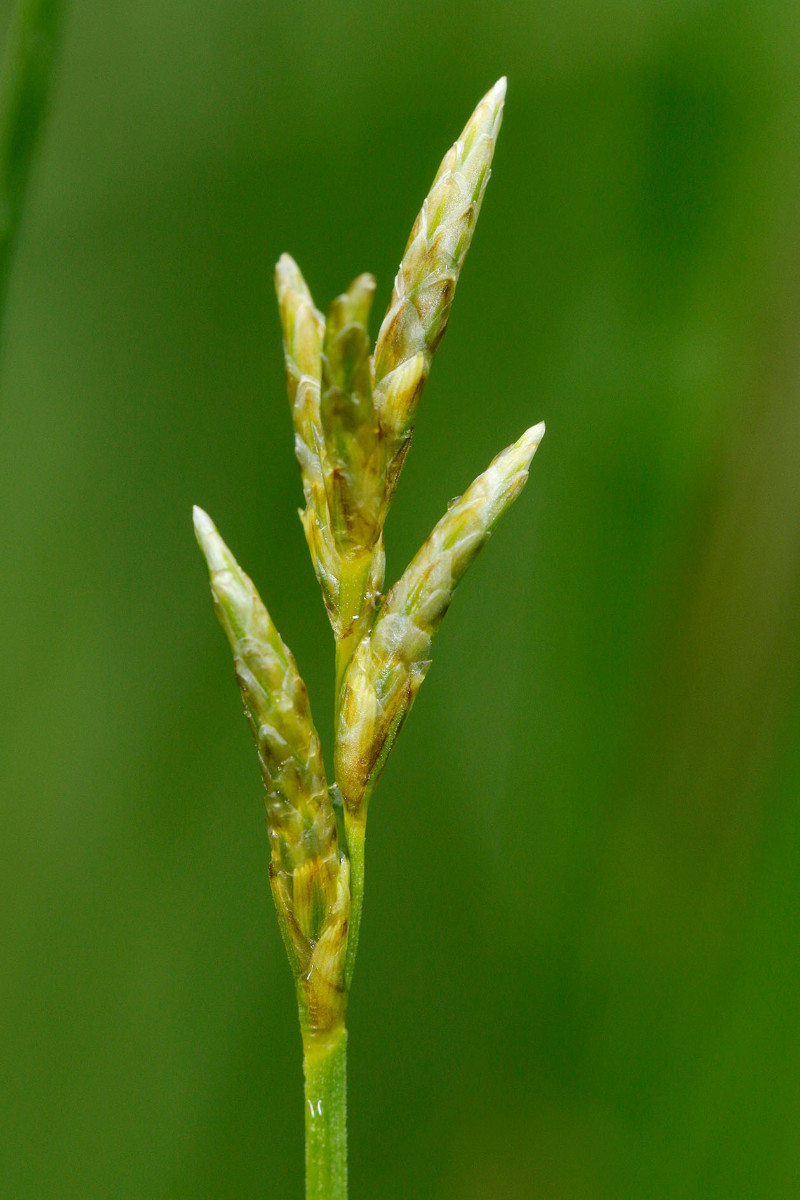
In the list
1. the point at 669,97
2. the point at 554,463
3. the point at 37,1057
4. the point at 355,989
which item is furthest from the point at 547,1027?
the point at 669,97

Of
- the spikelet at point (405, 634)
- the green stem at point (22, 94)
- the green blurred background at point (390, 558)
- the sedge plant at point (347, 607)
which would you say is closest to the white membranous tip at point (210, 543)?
the sedge plant at point (347, 607)

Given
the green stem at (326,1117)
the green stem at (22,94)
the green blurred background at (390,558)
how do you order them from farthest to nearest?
the green blurred background at (390,558) < the green stem at (22,94) < the green stem at (326,1117)

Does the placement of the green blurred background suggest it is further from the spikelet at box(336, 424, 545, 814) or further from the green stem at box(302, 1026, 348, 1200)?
the green stem at box(302, 1026, 348, 1200)

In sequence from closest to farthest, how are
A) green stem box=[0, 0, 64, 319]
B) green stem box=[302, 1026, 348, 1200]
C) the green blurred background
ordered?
green stem box=[302, 1026, 348, 1200]
green stem box=[0, 0, 64, 319]
the green blurred background

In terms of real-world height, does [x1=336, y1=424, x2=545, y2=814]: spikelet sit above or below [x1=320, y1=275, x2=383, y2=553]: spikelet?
below

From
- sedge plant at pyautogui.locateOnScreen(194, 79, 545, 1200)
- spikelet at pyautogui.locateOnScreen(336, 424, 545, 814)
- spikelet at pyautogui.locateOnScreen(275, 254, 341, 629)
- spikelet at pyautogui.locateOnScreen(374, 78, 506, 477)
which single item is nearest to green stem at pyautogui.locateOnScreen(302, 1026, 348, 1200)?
sedge plant at pyautogui.locateOnScreen(194, 79, 545, 1200)

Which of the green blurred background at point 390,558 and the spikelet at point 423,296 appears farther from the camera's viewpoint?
the green blurred background at point 390,558

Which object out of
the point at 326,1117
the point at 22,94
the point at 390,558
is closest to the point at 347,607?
the point at 326,1117

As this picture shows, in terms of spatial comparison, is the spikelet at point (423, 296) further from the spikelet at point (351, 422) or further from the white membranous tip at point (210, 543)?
the white membranous tip at point (210, 543)
